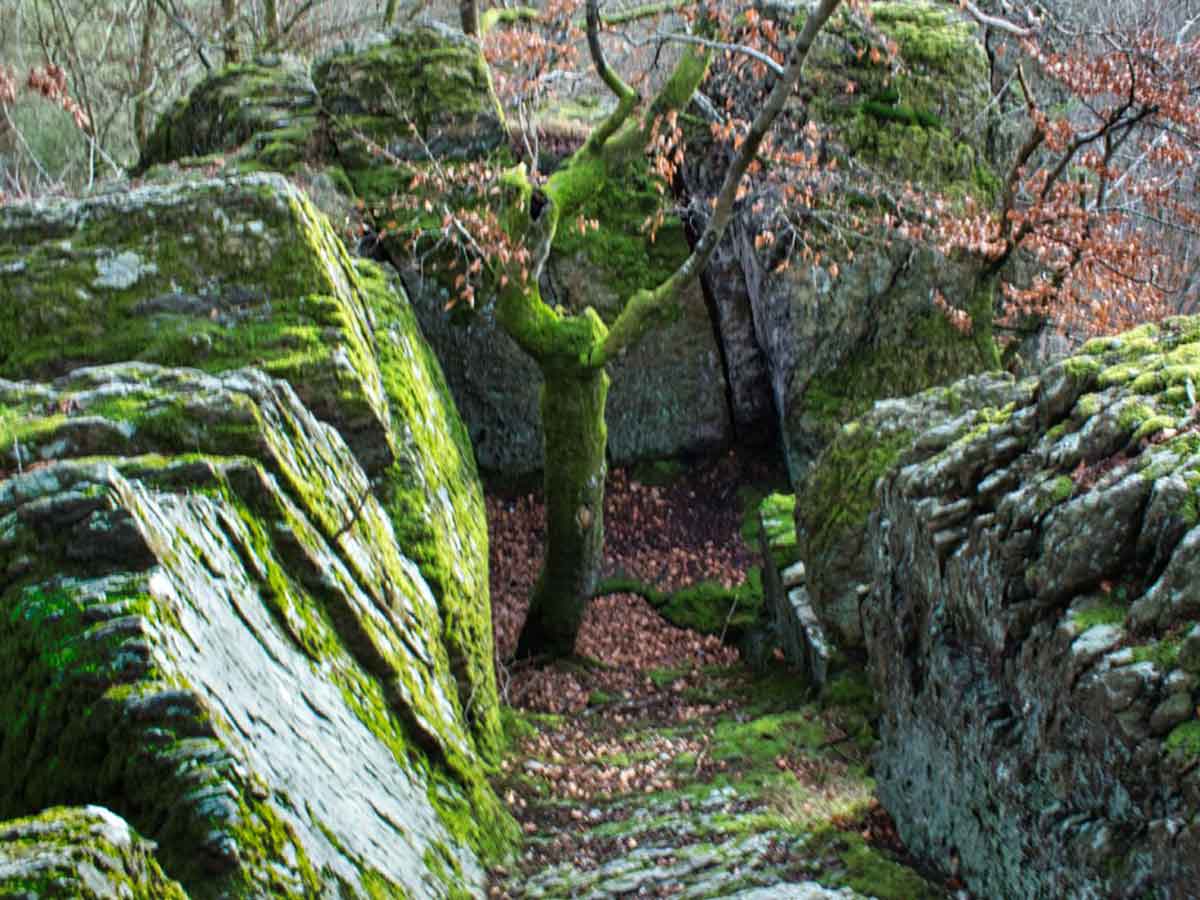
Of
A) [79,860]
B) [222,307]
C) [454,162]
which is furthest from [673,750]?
[454,162]

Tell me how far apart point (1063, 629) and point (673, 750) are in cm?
607

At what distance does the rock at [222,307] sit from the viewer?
7.72 metres

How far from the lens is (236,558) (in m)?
5.33

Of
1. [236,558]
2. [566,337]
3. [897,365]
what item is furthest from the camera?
[897,365]

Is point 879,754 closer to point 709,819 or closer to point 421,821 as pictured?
point 709,819

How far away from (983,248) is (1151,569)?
10753mm

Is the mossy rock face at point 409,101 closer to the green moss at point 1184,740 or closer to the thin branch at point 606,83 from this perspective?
the thin branch at point 606,83

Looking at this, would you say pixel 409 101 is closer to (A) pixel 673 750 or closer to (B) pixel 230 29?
(B) pixel 230 29

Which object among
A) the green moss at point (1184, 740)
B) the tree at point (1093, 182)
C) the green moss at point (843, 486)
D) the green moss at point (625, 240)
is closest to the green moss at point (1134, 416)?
the green moss at point (1184, 740)

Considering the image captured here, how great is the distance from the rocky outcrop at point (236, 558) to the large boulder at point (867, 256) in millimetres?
7673

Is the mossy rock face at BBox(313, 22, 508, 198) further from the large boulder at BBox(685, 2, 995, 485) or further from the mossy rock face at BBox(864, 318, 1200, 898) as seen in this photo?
the mossy rock face at BBox(864, 318, 1200, 898)

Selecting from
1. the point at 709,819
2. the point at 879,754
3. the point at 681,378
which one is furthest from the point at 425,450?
the point at 681,378

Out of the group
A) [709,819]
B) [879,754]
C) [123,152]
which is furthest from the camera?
[123,152]

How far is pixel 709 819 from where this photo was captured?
780 cm
